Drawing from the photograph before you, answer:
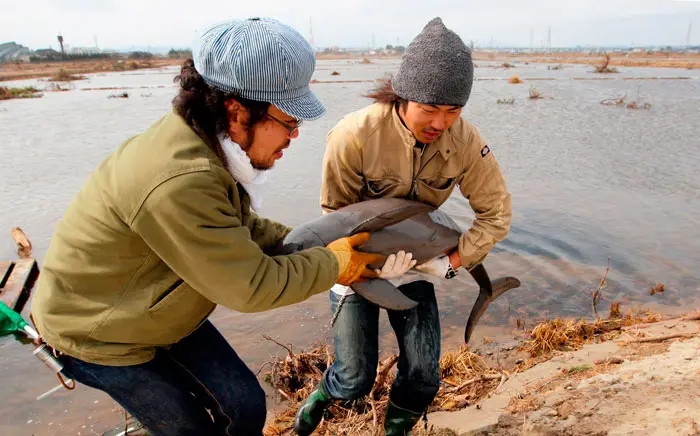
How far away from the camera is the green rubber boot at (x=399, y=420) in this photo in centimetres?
279

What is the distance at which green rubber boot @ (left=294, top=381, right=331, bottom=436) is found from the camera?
292 cm

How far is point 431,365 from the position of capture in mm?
2703

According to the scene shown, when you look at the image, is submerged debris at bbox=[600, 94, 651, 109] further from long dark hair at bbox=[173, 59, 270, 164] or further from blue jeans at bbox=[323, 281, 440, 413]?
long dark hair at bbox=[173, 59, 270, 164]

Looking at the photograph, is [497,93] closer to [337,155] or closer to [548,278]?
[548,278]

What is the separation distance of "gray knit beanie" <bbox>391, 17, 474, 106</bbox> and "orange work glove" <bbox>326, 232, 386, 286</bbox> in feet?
2.57

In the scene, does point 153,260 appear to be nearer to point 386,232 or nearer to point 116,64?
point 386,232

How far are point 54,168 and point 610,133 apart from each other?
12.5 meters

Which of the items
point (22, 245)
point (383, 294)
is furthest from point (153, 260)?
point (22, 245)

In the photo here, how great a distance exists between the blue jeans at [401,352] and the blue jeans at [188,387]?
0.58m

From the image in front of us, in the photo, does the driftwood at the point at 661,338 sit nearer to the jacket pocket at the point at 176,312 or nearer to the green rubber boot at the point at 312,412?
the green rubber boot at the point at 312,412

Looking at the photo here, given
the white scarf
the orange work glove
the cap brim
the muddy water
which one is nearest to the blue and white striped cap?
the cap brim

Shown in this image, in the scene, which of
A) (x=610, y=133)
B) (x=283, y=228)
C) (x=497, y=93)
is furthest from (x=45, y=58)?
(x=283, y=228)

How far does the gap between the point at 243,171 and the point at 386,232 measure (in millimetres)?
1099

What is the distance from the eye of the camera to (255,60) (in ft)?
5.63
